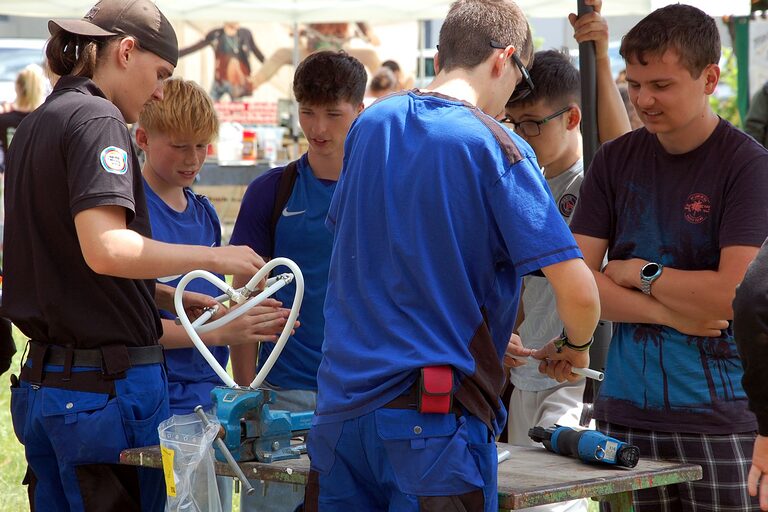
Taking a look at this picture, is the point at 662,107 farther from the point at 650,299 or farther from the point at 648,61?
the point at 650,299

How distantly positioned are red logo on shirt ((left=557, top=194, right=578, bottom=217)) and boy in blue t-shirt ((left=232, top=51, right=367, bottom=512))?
0.82 m

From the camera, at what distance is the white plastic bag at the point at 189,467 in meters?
2.67

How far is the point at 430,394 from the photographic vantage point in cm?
225

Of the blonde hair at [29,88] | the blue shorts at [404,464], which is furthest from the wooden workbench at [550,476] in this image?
the blonde hair at [29,88]

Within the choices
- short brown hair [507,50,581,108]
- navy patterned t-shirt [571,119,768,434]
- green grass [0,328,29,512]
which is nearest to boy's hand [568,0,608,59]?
short brown hair [507,50,581,108]

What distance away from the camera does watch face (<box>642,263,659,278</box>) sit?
299 cm

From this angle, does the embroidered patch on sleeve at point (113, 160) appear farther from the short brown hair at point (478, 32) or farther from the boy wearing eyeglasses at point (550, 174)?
the boy wearing eyeglasses at point (550, 174)

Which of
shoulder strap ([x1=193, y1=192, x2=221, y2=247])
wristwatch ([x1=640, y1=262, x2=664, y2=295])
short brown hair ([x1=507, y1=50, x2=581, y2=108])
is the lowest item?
wristwatch ([x1=640, y1=262, x2=664, y2=295])

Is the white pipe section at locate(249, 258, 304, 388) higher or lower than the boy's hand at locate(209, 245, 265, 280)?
lower

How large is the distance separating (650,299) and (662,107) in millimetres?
553

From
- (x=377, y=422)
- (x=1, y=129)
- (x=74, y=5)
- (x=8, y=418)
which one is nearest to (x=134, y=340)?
(x=377, y=422)

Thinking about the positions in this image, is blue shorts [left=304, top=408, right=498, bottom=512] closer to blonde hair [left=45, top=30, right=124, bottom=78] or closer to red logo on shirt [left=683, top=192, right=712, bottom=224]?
red logo on shirt [left=683, top=192, right=712, bottom=224]

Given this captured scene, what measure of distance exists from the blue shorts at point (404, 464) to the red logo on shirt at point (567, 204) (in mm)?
1542

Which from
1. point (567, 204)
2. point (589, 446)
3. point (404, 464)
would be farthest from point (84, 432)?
point (567, 204)
